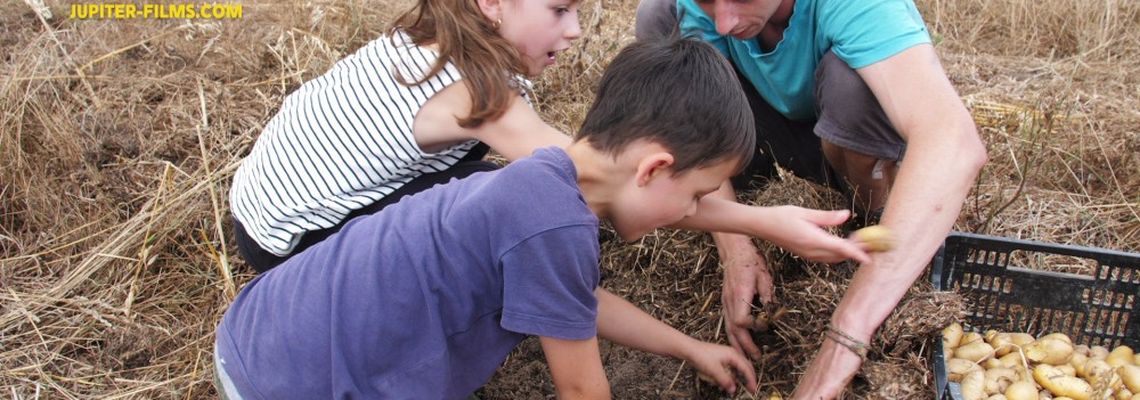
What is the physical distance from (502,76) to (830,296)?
81cm

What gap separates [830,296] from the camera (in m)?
1.82

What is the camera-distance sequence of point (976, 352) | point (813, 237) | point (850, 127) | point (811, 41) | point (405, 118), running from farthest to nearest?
point (811, 41) → point (850, 127) → point (405, 118) → point (976, 352) → point (813, 237)

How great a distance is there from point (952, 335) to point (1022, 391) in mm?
165

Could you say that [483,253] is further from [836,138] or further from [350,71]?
[836,138]

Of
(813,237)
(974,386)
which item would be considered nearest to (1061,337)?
(974,386)

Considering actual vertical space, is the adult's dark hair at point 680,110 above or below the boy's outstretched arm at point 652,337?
above

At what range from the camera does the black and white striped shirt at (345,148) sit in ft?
6.14

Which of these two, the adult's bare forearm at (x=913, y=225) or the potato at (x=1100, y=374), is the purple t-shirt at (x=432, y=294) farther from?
the potato at (x=1100, y=374)

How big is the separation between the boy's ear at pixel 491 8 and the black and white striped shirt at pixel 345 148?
15 cm

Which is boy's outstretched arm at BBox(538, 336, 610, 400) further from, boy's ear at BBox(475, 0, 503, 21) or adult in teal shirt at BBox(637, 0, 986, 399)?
boy's ear at BBox(475, 0, 503, 21)

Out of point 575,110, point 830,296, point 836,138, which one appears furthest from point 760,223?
point 575,110

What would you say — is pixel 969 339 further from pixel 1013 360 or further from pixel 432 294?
pixel 432 294

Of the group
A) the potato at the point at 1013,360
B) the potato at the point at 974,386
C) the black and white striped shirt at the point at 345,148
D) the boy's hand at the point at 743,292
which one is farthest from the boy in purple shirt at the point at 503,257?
the potato at the point at 1013,360

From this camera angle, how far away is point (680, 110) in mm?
1373
